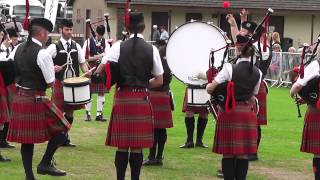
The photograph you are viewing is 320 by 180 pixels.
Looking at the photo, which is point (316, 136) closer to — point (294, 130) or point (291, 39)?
point (294, 130)

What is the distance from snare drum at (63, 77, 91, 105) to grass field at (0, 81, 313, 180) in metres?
0.70

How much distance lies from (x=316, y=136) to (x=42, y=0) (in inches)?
1316

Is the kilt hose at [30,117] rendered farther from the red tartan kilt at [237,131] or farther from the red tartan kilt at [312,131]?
the red tartan kilt at [312,131]

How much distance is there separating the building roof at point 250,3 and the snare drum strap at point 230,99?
89.6 feet

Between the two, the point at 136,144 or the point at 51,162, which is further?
the point at 51,162

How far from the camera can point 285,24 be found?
3416cm

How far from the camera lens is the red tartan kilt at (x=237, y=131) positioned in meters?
6.48

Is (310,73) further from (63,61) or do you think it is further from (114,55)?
(63,61)

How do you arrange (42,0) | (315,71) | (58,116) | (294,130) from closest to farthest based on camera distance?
(315,71) < (58,116) < (294,130) < (42,0)

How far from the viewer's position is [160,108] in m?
8.05

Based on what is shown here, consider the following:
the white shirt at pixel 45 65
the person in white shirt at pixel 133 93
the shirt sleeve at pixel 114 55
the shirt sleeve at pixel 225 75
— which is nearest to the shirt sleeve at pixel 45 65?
the white shirt at pixel 45 65

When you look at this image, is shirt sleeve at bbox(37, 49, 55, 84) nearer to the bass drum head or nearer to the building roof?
the bass drum head

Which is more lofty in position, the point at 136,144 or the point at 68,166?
the point at 136,144

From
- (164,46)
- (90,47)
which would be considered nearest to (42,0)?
(90,47)
